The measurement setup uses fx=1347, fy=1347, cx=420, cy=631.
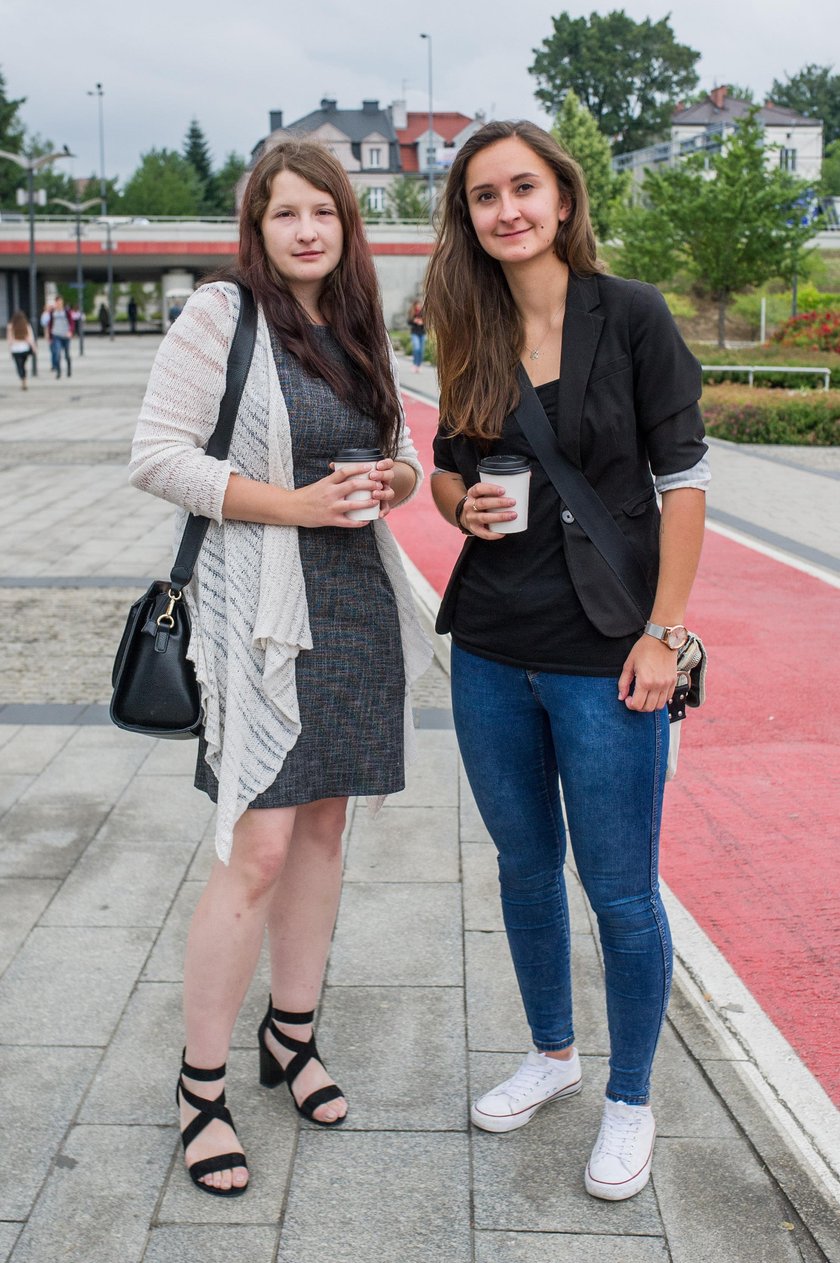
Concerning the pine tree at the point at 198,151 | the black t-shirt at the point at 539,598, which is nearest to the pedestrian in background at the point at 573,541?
the black t-shirt at the point at 539,598

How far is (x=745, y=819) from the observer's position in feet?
15.3

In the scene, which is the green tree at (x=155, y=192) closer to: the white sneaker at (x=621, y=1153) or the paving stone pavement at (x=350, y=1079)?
the paving stone pavement at (x=350, y=1079)

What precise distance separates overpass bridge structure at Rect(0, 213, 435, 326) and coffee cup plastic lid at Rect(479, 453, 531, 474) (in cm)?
6395

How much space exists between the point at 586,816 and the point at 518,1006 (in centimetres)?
98

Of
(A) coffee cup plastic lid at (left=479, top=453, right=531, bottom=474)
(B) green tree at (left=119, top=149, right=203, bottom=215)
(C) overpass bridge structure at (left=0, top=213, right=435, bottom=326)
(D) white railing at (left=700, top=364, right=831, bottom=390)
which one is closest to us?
(A) coffee cup plastic lid at (left=479, top=453, right=531, bottom=474)

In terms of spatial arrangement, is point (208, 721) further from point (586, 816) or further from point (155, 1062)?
point (155, 1062)

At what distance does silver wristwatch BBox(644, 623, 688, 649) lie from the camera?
7.91 ft

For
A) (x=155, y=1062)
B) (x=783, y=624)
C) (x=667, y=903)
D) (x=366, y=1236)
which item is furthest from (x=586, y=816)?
(x=783, y=624)

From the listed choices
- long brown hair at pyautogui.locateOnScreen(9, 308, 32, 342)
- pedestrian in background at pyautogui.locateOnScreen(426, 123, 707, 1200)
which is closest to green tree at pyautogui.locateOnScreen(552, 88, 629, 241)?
long brown hair at pyautogui.locateOnScreen(9, 308, 32, 342)

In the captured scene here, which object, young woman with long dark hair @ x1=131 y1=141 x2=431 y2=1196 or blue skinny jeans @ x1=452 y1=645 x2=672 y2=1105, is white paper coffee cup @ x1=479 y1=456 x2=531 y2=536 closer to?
young woman with long dark hair @ x1=131 y1=141 x2=431 y2=1196

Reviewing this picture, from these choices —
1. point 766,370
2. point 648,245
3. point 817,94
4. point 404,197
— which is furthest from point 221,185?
point 766,370

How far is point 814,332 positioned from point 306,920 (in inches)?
1180

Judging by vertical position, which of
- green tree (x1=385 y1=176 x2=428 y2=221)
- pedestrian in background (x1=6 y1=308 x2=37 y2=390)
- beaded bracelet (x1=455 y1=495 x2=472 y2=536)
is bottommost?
beaded bracelet (x1=455 y1=495 x2=472 y2=536)

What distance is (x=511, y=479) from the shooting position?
232 cm
